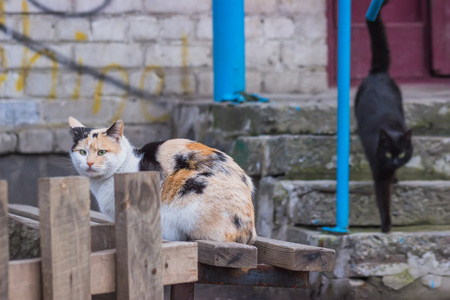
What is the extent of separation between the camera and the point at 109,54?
5312mm

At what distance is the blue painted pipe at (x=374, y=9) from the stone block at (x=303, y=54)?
1.29 meters

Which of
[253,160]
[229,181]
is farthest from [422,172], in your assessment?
[229,181]

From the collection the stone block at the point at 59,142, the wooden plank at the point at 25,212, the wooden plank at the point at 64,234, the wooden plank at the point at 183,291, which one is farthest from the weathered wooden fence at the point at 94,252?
the stone block at the point at 59,142

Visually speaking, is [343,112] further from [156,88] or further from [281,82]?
[156,88]

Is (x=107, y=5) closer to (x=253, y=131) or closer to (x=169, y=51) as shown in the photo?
(x=169, y=51)

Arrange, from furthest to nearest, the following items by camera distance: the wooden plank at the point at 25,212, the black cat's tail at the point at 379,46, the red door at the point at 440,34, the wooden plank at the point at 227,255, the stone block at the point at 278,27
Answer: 1. the red door at the point at 440,34
2. the stone block at the point at 278,27
3. the black cat's tail at the point at 379,46
4. the wooden plank at the point at 25,212
5. the wooden plank at the point at 227,255

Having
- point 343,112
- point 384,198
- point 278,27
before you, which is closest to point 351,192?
point 384,198

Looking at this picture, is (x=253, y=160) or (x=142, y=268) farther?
(x=253, y=160)

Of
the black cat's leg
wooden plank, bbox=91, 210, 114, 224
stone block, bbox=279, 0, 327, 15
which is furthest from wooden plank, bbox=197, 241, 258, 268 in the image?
stone block, bbox=279, 0, 327, 15

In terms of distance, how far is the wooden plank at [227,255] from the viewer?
216 cm

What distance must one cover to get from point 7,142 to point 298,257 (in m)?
3.39

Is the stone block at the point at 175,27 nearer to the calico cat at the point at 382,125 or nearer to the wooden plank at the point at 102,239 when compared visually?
the calico cat at the point at 382,125

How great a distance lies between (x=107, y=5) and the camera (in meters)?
5.31

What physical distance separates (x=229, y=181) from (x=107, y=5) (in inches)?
130
